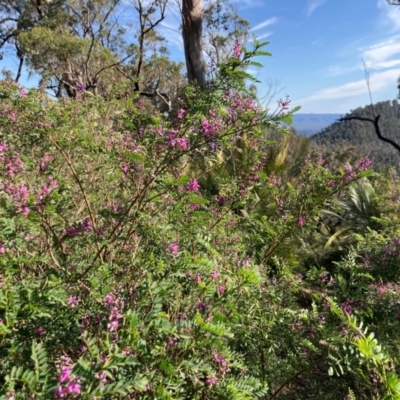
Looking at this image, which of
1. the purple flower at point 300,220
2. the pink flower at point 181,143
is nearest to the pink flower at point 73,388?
the pink flower at point 181,143

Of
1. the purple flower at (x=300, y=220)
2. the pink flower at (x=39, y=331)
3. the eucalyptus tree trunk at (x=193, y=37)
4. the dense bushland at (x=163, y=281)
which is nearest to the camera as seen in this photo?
the dense bushland at (x=163, y=281)

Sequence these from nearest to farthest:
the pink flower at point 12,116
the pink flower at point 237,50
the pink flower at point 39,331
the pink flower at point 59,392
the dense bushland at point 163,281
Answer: the pink flower at point 59,392, the dense bushland at point 163,281, the pink flower at point 39,331, the pink flower at point 237,50, the pink flower at point 12,116

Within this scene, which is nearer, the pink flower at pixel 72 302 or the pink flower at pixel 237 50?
the pink flower at pixel 72 302

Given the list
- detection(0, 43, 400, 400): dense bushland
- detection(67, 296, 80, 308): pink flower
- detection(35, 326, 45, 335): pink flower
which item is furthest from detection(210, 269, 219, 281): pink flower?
detection(35, 326, 45, 335): pink flower

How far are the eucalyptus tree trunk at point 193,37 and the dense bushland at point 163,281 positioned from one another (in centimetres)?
419

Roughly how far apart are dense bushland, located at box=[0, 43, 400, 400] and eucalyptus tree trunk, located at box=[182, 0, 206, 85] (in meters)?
4.19

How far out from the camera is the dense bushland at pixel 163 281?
1241 millimetres

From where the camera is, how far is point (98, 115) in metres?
3.52

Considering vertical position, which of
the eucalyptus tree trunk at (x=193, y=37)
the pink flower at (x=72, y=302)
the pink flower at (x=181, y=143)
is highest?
the eucalyptus tree trunk at (x=193, y=37)

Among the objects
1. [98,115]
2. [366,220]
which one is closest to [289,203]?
[98,115]

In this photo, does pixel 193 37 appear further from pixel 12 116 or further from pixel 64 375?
pixel 64 375

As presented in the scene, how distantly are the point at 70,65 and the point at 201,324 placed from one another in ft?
57.0

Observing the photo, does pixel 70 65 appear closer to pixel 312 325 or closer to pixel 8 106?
pixel 8 106

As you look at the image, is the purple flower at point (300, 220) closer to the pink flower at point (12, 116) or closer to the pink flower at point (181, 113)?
the pink flower at point (181, 113)
